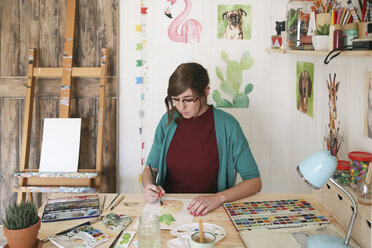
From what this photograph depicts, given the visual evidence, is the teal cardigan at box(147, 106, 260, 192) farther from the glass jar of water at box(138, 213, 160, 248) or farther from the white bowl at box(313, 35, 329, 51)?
the glass jar of water at box(138, 213, 160, 248)

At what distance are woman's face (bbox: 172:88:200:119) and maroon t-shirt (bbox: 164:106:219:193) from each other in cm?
14

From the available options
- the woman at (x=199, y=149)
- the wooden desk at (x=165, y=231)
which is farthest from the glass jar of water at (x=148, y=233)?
the woman at (x=199, y=149)

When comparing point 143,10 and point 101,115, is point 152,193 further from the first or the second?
point 143,10

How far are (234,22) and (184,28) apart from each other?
1.22 feet

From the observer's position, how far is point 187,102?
6.98 feet

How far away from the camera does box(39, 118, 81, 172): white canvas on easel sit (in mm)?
2914

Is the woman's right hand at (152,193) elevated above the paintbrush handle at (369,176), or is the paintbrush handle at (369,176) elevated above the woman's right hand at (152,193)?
the paintbrush handle at (369,176)

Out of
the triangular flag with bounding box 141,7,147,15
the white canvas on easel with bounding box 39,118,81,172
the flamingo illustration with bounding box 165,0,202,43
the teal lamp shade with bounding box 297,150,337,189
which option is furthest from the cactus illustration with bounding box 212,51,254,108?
the teal lamp shade with bounding box 297,150,337,189

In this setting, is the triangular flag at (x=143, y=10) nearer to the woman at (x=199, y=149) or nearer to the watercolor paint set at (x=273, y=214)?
the woman at (x=199, y=149)

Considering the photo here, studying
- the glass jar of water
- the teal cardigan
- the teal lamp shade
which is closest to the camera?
the teal lamp shade

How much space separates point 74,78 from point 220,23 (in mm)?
1180

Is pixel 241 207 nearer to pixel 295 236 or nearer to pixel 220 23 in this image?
pixel 295 236

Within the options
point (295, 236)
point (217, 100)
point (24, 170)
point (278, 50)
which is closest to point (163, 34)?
point (217, 100)

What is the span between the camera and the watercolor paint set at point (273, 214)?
5.48 feet
